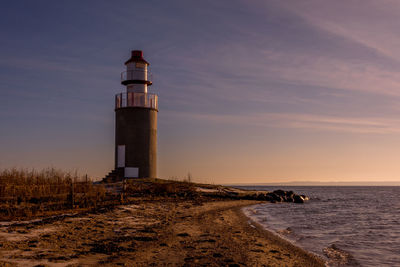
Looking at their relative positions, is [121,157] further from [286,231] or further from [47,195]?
[286,231]

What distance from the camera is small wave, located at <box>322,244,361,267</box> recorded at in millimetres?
10103

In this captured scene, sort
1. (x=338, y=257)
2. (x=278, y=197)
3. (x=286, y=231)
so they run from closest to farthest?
(x=338, y=257) → (x=286, y=231) → (x=278, y=197)

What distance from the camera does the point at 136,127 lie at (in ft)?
96.2

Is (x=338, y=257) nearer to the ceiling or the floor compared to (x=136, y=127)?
nearer to the floor

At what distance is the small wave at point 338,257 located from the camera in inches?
398

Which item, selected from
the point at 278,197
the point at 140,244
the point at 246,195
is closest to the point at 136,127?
the point at 246,195

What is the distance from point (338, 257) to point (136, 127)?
21.1 meters

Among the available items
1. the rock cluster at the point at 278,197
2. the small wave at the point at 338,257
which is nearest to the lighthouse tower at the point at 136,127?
the rock cluster at the point at 278,197

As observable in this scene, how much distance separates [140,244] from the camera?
987 centimetres

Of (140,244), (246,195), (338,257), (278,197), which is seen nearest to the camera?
(140,244)

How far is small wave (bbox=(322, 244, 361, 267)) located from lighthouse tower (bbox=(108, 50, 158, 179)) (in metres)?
19.3

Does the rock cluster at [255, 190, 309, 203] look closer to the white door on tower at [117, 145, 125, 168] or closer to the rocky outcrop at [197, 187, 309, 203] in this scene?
the rocky outcrop at [197, 187, 309, 203]

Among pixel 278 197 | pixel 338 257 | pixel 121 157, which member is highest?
pixel 121 157

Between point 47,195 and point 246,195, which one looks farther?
point 246,195
